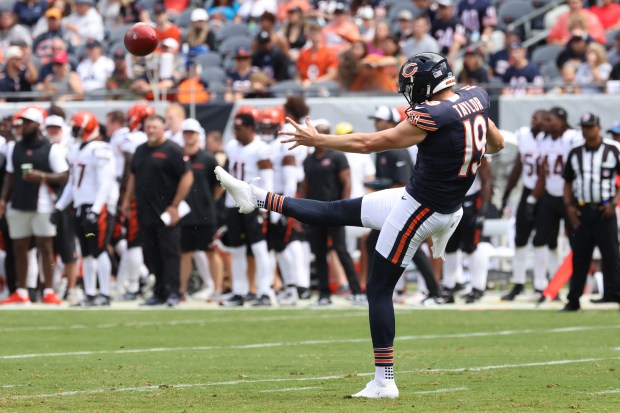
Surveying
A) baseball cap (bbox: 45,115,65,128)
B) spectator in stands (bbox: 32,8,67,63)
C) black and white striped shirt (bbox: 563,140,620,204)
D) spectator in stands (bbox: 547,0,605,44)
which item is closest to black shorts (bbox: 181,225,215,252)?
baseball cap (bbox: 45,115,65,128)

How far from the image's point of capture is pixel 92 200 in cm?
1473

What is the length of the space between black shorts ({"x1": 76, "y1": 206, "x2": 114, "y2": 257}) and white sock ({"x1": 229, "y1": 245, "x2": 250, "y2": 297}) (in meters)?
1.46

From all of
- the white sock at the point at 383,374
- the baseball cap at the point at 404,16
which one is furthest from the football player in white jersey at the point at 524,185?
the white sock at the point at 383,374

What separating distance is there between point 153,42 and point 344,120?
22.3 feet

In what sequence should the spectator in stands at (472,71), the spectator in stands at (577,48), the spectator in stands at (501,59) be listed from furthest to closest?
the spectator in stands at (501,59) < the spectator in stands at (577,48) < the spectator in stands at (472,71)

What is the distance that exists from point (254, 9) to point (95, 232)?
9437mm

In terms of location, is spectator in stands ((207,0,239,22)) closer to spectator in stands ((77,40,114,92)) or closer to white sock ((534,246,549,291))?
spectator in stands ((77,40,114,92))

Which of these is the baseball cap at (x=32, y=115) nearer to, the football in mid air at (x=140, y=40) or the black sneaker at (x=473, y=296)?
the football in mid air at (x=140, y=40)

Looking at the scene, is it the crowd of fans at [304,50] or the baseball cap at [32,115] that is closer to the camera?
the baseball cap at [32,115]

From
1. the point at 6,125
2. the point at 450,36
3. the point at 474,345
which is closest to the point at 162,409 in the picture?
the point at 474,345

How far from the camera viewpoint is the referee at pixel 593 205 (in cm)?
1353

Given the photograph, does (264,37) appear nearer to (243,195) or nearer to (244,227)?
(244,227)

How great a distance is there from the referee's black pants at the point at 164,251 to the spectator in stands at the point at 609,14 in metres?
8.97

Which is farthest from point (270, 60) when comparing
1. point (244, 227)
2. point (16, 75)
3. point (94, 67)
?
point (244, 227)
